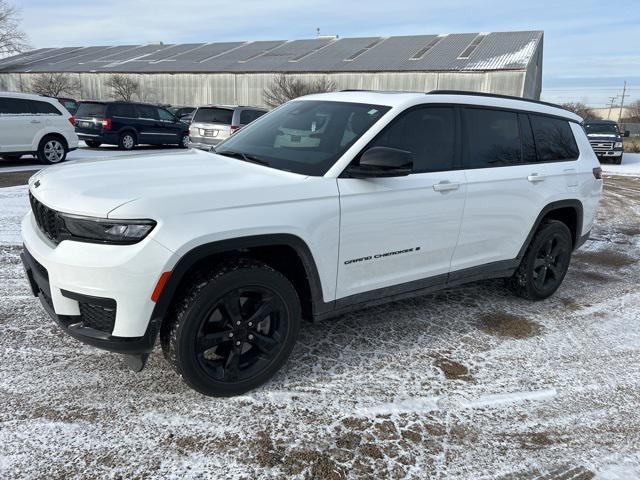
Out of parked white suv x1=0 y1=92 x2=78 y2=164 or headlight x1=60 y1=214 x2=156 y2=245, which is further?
parked white suv x1=0 y1=92 x2=78 y2=164

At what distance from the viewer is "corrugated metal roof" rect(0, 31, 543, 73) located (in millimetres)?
39147

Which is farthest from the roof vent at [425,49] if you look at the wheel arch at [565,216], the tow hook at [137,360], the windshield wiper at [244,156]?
the tow hook at [137,360]

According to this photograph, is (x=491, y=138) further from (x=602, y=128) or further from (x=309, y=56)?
(x=309, y=56)

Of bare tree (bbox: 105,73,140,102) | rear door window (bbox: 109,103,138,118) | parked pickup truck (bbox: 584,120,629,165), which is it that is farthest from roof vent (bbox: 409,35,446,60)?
rear door window (bbox: 109,103,138,118)

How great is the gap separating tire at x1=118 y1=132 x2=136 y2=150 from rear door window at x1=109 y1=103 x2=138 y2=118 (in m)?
0.58

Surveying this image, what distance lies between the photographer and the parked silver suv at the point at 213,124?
1375cm

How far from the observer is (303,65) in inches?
1708

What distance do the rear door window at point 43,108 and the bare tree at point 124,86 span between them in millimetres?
38206

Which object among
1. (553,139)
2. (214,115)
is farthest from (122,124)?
(553,139)

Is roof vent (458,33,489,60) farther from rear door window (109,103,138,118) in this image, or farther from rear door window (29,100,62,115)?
rear door window (29,100,62,115)

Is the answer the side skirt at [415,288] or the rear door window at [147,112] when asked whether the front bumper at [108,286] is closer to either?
the side skirt at [415,288]

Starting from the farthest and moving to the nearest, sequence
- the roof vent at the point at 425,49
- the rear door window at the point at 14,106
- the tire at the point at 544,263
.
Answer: the roof vent at the point at 425,49
the rear door window at the point at 14,106
the tire at the point at 544,263

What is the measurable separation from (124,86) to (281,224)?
50.6 meters

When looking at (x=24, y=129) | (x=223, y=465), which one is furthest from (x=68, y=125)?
(x=223, y=465)
